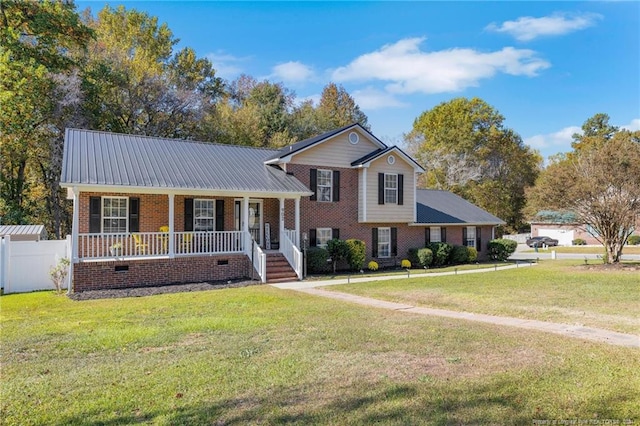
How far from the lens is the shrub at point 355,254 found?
19.8m

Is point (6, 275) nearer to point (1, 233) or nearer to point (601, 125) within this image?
point (1, 233)

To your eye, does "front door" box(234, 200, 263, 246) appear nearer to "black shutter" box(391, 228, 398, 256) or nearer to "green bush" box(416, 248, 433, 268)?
"black shutter" box(391, 228, 398, 256)

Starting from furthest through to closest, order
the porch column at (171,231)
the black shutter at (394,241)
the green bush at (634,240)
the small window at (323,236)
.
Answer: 1. the green bush at (634,240)
2. the black shutter at (394,241)
3. the small window at (323,236)
4. the porch column at (171,231)

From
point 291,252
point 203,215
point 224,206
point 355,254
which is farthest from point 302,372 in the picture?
point 355,254

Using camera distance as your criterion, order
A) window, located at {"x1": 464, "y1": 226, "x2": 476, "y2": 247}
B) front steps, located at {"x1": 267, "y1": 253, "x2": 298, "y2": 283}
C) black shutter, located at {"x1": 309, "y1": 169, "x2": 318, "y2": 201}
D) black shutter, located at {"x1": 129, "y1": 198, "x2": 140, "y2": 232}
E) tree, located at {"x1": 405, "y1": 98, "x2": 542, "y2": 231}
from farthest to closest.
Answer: tree, located at {"x1": 405, "y1": 98, "x2": 542, "y2": 231} < window, located at {"x1": 464, "y1": 226, "x2": 476, "y2": 247} < black shutter, located at {"x1": 309, "y1": 169, "x2": 318, "y2": 201} < front steps, located at {"x1": 267, "y1": 253, "x2": 298, "y2": 283} < black shutter, located at {"x1": 129, "y1": 198, "x2": 140, "y2": 232}

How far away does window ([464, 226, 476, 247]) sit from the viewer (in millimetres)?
26017

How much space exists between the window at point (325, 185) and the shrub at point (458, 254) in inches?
320

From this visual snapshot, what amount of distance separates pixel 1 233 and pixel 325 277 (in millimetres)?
12472

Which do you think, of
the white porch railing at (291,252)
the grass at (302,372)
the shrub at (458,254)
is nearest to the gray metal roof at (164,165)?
the white porch railing at (291,252)

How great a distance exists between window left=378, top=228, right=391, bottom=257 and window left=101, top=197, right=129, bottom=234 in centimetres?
1161

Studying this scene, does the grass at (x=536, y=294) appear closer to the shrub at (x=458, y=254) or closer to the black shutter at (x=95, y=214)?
the shrub at (x=458, y=254)

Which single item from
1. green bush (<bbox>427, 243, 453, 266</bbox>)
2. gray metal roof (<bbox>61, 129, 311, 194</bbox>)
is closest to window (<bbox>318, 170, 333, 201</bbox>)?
gray metal roof (<bbox>61, 129, 311, 194</bbox>)

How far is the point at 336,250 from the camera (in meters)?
→ 19.3

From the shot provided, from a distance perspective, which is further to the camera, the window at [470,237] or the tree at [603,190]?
the window at [470,237]
